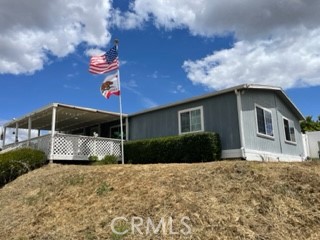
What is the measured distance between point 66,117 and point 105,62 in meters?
5.89

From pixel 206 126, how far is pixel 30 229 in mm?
9585

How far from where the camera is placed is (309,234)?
618cm

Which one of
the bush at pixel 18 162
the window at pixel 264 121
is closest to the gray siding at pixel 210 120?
the window at pixel 264 121

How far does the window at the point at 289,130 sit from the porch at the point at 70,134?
8.96 m

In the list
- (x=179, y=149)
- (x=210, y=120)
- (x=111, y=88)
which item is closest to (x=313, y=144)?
(x=210, y=120)

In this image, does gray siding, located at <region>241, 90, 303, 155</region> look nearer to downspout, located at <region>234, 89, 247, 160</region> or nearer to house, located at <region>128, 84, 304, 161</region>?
house, located at <region>128, 84, 304, 161</region>

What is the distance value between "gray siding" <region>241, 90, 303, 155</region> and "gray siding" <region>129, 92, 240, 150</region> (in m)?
0.50

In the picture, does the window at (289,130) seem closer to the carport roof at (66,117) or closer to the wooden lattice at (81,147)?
the carport roof at (66,117)

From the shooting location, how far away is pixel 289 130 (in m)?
19.4

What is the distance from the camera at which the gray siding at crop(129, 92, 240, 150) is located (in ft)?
48.3

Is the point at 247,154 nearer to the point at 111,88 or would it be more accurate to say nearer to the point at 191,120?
the point at 191,120

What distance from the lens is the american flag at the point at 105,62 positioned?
1595 centimetres

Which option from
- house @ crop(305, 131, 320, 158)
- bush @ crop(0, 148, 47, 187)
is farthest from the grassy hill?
house @ crop(305, 131, 320, 158)

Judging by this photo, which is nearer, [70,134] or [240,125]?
[240,125]
